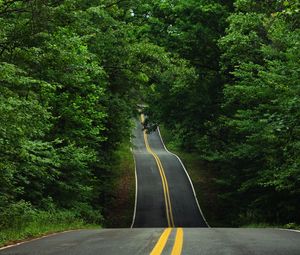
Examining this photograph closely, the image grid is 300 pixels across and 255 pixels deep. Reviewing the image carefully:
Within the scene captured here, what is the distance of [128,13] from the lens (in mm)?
31391

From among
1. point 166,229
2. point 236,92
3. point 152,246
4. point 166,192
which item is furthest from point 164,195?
point 152,246

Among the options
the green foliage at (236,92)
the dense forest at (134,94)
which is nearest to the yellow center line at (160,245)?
the dense forest at (134,94)

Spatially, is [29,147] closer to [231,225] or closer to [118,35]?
[118,35]

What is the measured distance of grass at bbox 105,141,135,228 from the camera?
2838 cm

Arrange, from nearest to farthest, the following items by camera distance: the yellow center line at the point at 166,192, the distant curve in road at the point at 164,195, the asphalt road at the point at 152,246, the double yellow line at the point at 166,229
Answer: the asphalt road at the point at 152,246, the double yellow line at the point at 166,229, the yellow center line at the point at 166,192, the distant curve in road at the point at 164,195

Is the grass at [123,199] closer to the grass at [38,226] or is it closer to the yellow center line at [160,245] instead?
the grass at [38,226]

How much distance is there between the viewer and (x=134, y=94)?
98.9 feet

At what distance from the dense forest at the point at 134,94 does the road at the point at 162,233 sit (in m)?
2.51

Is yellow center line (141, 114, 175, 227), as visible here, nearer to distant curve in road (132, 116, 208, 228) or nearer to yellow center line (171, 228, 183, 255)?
distant curve in road (132, 116, 208, 228)

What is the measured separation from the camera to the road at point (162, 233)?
28.9 feet

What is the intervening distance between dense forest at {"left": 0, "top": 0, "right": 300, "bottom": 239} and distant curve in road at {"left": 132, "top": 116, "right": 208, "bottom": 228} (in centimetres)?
263

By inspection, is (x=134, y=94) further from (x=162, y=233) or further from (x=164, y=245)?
(x=164, y=245)

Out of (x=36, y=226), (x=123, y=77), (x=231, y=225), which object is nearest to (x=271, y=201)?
(x=231, y=225)

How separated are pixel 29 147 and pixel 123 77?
1323 cm
